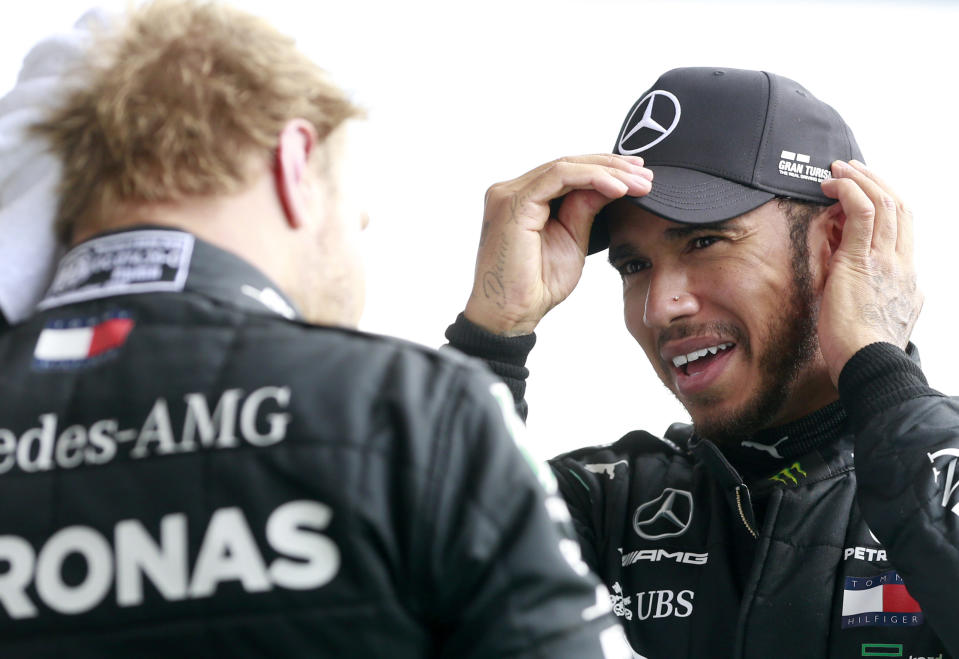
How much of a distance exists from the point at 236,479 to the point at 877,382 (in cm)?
88

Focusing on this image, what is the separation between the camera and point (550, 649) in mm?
646

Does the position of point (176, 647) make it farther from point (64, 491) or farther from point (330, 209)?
point (330, 209)

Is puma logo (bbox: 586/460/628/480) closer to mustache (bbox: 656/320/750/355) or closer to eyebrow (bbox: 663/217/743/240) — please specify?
mustache (bbox: 656/320/750/355)

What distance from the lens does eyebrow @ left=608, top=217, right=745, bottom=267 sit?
1.49m

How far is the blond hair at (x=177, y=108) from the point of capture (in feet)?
2.45

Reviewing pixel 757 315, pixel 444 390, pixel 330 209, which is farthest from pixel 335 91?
pixel 757 315

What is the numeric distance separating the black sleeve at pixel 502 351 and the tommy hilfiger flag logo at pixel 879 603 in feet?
1.71

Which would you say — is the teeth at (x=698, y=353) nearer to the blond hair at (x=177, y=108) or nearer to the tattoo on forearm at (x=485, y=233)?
the tattoo on forearm at (x=485, y=233)

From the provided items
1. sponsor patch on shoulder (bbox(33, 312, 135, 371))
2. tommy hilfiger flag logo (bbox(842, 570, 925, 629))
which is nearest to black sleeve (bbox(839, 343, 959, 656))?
tommy hilfiger flag logo (bbox(842, 570, 925, 629))

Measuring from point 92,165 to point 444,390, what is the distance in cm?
35

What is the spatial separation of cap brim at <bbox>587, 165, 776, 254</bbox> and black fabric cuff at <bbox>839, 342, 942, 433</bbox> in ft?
1.01

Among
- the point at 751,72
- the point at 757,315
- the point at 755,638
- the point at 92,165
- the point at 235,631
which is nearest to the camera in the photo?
the point at 235,631

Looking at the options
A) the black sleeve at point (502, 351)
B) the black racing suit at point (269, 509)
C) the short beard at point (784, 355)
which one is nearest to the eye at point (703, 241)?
the short beard at point (784, 355)

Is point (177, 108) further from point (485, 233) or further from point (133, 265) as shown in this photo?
point (485, 233)
